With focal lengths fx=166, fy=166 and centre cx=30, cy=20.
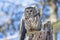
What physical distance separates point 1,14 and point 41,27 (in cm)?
59

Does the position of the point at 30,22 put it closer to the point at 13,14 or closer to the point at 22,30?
the point at 22,30

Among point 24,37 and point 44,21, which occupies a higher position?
point 44,21

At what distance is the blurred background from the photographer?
2248 mm

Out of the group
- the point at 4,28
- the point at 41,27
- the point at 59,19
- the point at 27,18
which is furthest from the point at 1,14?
the point at 59,19

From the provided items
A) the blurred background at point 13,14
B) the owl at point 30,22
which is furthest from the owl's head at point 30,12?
the blurred background at point 13,14

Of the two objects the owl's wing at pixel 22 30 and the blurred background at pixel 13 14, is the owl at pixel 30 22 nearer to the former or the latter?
the owl's wing at pixel 22 30

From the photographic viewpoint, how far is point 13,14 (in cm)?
231

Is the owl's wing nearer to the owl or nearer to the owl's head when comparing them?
the owl

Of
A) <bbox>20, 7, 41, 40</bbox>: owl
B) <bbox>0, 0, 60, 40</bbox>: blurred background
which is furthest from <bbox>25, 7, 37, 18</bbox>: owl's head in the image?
<bbox>0, 0, 60, 40</bbox>: blurred background

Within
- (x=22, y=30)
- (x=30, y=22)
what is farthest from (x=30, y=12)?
(x=22, y=30)

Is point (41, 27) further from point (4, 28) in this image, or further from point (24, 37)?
point (4, 28)

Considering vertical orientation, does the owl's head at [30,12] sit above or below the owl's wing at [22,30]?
above

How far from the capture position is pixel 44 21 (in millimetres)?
2217

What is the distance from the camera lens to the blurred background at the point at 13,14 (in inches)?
88.5
